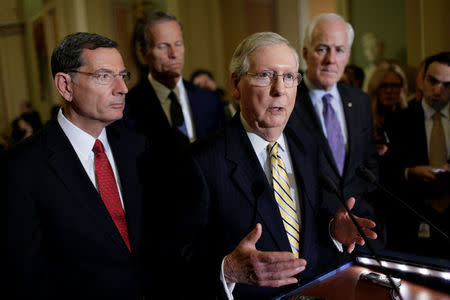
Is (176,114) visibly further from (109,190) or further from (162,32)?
(109,190)

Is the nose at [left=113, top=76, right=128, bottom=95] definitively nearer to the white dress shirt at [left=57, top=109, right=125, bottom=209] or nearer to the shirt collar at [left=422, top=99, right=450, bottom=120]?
the white dress shirt at [left=57, top=109, right=125, bottom=209]

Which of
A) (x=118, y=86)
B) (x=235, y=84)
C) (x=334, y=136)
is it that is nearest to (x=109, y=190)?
(x=118, y=86)

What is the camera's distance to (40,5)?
28.9ft

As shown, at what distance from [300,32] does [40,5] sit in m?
5.99

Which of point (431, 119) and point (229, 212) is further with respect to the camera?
point (431, 119)

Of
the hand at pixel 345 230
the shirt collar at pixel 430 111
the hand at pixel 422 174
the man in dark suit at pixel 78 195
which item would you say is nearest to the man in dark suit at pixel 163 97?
the man in dark suit at pixel 78 195

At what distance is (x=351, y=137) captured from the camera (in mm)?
2434

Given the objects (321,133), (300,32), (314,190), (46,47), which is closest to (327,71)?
(321,133)

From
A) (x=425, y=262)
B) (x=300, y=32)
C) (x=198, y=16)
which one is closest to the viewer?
(x=425, y=262)

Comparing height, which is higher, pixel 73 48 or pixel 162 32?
pixel 162 32

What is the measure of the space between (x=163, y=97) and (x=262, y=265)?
4.93 ft

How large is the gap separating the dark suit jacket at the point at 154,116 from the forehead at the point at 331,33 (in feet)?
2.80

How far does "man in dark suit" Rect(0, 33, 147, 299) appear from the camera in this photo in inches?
56.7

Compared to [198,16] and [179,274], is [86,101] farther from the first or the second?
[198,16]
